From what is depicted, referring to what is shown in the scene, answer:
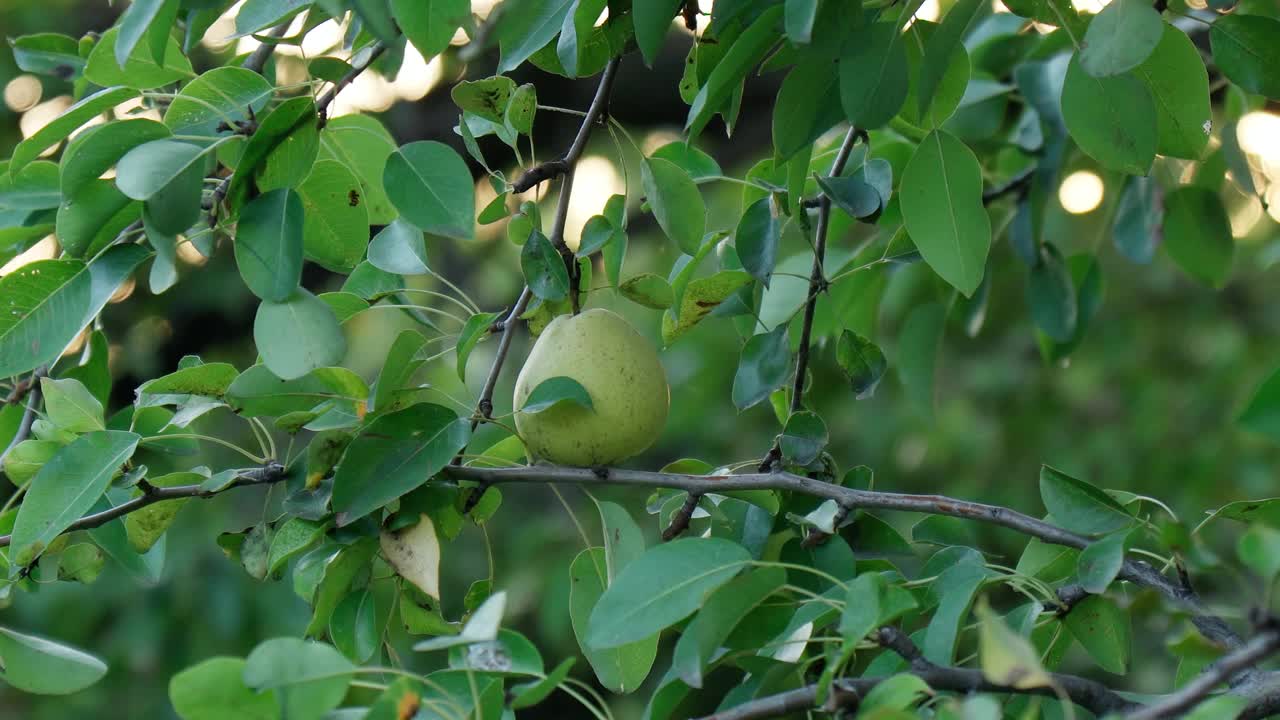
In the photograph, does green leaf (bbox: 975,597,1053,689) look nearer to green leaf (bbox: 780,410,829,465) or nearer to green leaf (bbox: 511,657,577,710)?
green leaf (bbox: 511,657,577,710)

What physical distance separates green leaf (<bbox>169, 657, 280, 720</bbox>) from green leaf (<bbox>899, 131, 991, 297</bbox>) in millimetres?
433

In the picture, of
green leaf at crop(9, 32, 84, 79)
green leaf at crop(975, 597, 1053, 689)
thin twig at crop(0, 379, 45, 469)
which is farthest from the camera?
green leaf at crop(9, 32, 84, 79)

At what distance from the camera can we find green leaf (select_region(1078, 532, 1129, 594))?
1.97ft

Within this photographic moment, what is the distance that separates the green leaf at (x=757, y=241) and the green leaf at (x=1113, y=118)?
179 millimetres

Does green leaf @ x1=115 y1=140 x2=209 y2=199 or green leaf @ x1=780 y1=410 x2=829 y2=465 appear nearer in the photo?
green leaf @ x1=115 y1=140 x2=209 y2=199

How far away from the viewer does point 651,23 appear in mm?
645

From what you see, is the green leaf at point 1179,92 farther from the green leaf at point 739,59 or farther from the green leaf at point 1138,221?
the green leaf at point 1138,221

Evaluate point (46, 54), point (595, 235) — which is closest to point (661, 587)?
point (595, 235)

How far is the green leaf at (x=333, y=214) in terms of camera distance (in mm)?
763

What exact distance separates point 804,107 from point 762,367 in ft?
0.57

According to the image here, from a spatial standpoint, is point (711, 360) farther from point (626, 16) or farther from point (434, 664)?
point (626, 16)

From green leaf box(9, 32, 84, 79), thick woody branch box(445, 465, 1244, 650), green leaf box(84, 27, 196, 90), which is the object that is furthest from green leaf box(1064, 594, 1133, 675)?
green leaf box(9, 32, 84, 79)

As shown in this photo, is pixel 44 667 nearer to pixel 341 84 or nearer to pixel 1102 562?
pixel 341 84

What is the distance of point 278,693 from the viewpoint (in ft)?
1.62
